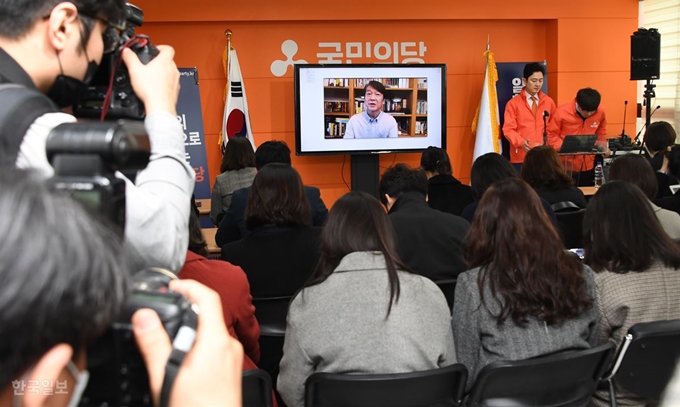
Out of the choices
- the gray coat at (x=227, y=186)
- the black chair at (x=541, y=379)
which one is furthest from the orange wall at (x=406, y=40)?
the black chair at (x=541, y=379)

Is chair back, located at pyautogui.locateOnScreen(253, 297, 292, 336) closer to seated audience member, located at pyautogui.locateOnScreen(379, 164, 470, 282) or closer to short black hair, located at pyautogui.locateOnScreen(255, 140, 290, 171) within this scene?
seated audience member, located at pyautogui.locateOnScreen(379, 164, 470, 282)

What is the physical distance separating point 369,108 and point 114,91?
6.19 meters

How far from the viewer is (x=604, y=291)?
2494 millimetres

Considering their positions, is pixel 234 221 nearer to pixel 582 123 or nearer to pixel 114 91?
pixel 114 91

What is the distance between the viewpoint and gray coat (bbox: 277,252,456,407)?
203 cm

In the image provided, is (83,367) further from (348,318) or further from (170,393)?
(348,318)

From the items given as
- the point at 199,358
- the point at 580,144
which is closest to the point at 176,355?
the point at 199,358

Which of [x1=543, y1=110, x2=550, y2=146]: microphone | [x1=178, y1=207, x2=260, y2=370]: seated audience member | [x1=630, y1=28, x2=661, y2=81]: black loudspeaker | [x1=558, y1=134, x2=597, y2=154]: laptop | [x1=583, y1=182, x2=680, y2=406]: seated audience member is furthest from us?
[x1=543, y1=110, x2=550, y2=146]: microphone

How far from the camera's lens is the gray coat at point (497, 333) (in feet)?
7.18

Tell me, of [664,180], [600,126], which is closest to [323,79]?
[600,126]

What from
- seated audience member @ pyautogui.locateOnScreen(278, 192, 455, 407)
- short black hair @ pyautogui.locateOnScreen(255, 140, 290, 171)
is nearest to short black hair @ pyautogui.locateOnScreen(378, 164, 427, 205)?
short black hair @ pyautogui.locateOnScreen(255, 140, 290, 171)

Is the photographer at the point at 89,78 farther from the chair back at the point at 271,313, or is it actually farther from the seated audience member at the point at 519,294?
the chair back at the point at 271,313

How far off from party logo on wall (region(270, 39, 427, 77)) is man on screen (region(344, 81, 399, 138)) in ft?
1.48

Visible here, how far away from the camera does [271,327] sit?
2.85m
